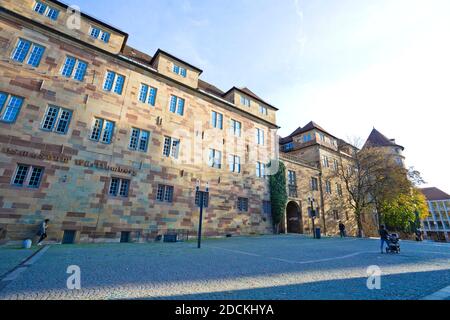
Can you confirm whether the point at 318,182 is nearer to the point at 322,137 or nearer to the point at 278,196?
the point at 322,137

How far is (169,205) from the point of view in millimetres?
16281

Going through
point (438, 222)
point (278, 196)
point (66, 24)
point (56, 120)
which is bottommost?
point (438, 222)

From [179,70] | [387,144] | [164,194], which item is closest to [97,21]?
[179,70]

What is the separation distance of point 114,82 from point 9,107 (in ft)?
21.6

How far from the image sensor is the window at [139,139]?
52.1 feet

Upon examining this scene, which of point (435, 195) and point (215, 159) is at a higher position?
point (435, 195)

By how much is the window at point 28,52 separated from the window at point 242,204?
19.6 meters

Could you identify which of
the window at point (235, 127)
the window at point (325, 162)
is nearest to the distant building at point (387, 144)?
the window at point (325, 162)

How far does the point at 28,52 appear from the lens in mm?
13219

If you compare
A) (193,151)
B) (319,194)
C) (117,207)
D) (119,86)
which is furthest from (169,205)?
(319,194)

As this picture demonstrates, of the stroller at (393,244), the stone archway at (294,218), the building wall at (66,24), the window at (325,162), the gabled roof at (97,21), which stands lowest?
the stroller at (393,244)

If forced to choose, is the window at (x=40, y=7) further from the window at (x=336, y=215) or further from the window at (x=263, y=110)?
the window at (x=336, y=215)

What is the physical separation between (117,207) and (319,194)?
27.6 metres
